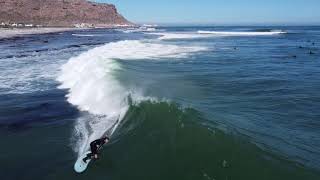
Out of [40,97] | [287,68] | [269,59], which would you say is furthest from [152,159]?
[269,59]

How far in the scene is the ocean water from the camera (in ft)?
38.7

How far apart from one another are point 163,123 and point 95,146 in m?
3.10

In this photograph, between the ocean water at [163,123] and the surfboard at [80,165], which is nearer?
the ocean water at [163,123]

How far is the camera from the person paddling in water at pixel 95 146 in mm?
12614

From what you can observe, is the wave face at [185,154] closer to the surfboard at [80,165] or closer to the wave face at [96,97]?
the surfboard at [80,165]

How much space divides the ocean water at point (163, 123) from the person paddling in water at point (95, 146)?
230 millimetres

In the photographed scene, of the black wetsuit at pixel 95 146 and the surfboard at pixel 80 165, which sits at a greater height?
the black wetsuit at pixel 95 146

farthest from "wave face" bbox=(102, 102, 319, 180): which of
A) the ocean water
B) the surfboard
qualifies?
the surfboard

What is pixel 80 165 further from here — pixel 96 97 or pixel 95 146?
pixel 96 97

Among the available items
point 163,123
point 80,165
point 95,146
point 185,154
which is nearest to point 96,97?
point 163,123

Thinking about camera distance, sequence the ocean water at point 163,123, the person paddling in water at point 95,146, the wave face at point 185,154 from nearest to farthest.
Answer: the wave face at point 185,154
the ocean water at point 163,123
the person paddling in water at point 95,146

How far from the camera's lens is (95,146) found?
13.2m

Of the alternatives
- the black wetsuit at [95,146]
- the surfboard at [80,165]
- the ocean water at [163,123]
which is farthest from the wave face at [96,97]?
the surfboard at [80,165]

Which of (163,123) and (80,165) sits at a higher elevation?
(163,123)
